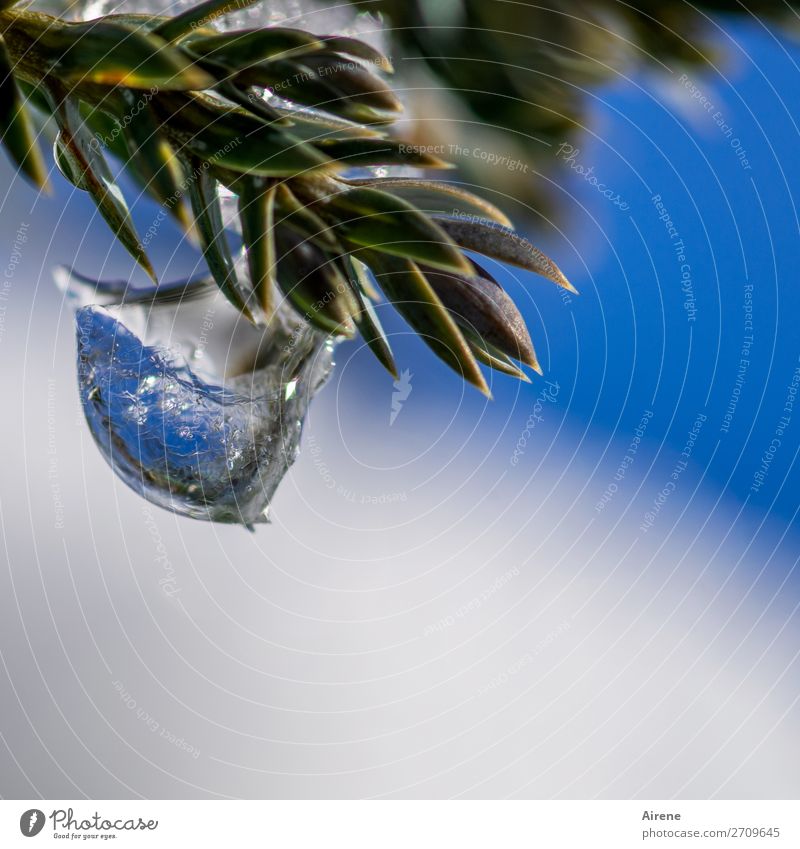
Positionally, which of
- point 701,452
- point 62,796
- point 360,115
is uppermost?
Result: point 360,115

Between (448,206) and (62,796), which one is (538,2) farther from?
(62,796)

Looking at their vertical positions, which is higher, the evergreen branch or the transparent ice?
the evergreen branch

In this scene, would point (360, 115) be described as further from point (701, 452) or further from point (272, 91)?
point (701, 452)

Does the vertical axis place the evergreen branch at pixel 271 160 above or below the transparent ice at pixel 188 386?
above

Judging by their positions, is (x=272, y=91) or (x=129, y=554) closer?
(x=272, y=91)

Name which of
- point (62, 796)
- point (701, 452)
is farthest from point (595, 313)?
point (62, 796)

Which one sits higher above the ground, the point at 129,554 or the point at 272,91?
the point at 272,91

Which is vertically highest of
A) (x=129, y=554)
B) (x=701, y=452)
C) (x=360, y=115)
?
(x=360, y=115)
